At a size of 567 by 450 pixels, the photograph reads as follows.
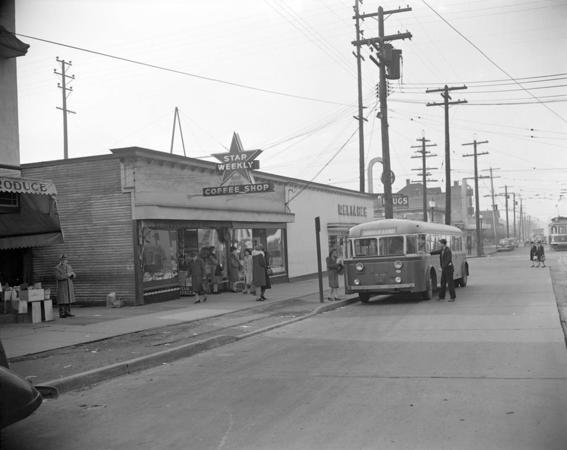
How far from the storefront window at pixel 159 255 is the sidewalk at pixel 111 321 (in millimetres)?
927

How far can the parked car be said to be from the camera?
15.3 feet

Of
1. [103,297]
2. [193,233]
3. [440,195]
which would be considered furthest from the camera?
[440,195]

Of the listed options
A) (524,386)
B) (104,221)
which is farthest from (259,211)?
(524,386)

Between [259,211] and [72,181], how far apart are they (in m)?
7.92

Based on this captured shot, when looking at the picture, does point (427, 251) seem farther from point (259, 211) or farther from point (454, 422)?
point (454, 422)

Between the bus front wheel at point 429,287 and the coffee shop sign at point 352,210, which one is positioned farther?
the coffee shop sign at point 352,210

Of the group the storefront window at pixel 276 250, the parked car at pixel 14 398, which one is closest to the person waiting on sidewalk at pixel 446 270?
the storefront window at pixel 276 250

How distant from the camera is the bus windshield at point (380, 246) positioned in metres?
17.0

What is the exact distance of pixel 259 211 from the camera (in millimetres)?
23422

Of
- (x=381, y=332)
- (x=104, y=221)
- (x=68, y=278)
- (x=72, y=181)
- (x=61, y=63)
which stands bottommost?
(x=381, y=332)

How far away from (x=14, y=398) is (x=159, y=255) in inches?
529

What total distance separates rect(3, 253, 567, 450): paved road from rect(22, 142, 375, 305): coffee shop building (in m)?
7.23

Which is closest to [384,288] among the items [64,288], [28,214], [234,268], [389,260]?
[389,260]

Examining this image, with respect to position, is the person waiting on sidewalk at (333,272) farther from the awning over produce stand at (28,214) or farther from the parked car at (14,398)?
the parked car at (14,398)
